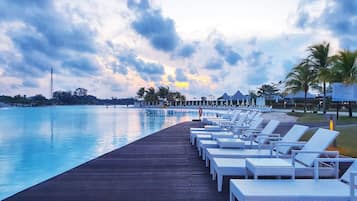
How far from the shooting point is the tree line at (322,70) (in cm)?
2111

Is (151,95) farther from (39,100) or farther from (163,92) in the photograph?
(39,100)

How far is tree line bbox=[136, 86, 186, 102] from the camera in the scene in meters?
81.5

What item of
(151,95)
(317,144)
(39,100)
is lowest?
(317,144)

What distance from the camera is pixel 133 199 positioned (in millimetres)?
4312

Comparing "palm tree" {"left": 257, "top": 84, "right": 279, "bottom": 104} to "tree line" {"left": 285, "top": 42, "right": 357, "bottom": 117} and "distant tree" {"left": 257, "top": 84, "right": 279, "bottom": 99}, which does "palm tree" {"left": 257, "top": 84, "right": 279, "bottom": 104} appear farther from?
"tree line" {"left": 285, "top": 42, "right": 357, "bottom": 117}

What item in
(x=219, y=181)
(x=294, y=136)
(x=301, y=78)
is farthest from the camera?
(x=301, y=78)

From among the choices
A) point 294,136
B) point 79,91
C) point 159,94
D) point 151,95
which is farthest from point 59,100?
point 294,136

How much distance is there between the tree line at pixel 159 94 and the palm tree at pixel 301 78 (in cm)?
4978

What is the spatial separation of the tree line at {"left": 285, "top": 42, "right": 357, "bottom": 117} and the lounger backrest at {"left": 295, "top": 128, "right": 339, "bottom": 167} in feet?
55.8

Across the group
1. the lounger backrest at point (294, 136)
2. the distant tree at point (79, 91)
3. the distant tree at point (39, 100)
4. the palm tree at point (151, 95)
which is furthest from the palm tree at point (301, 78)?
the distant tree at point (39, 100)

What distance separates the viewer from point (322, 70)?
2272cm

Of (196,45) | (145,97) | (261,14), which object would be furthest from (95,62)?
(145,97)

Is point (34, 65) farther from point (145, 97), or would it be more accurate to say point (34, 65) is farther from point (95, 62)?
point (145, 97)

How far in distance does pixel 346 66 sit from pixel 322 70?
1.73m
